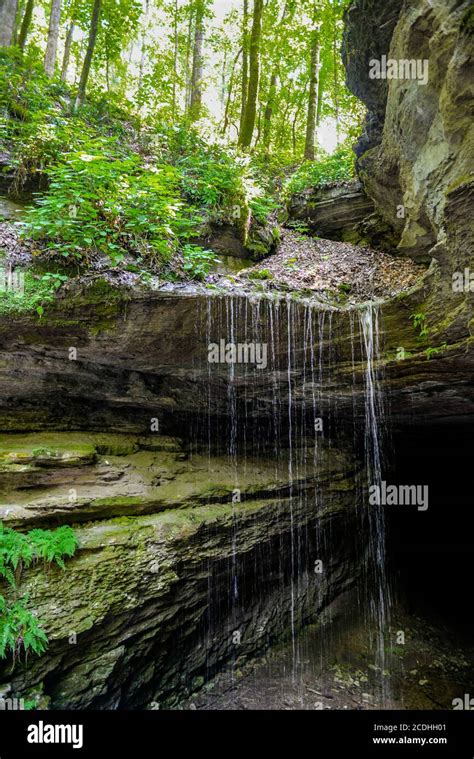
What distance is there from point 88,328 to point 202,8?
13.6 meters

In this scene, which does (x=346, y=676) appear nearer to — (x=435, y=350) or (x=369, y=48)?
(x=435, y=350)

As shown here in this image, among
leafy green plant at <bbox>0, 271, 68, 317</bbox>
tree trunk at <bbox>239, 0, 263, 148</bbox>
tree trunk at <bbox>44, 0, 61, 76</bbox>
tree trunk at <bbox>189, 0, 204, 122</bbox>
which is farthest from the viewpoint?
tree trunk at <bbox>189, 0, 204, 122</bbox>

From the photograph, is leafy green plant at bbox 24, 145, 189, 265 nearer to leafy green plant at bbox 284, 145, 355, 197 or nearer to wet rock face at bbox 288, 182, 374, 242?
wet rock face at bbox 288, 182, 374, 242

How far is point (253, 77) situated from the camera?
11594 millimetres

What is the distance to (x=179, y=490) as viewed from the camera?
580 centimetres

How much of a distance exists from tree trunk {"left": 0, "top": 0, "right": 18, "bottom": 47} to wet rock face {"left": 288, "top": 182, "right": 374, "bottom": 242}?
26.9ft

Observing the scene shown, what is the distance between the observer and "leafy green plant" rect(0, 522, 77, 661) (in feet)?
12.1

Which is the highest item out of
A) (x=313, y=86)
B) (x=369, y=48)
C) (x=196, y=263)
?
(x=313, y=86)

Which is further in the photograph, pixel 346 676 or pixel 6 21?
pixel 6 21

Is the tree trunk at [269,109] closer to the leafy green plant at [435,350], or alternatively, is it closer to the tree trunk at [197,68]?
the tree trunk at [197,68]

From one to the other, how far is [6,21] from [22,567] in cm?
1258

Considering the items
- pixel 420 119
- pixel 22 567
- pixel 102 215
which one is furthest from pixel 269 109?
pixel 22 567

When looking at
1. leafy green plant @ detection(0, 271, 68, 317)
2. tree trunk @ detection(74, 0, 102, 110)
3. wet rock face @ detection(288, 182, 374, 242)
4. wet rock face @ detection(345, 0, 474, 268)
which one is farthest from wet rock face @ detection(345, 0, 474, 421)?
tree trunk @ detection(74, 0, 102, 110)

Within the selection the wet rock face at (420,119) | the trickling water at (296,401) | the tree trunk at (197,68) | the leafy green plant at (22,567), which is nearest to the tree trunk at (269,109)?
the tree trunk at (197,68)
